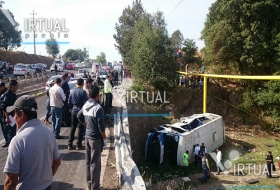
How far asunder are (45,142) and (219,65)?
24573 mm

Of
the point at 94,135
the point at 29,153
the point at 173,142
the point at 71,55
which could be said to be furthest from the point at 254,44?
the point at 71,55

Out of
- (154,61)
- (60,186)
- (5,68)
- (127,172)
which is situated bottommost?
(60,186)

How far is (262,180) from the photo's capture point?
1204cm

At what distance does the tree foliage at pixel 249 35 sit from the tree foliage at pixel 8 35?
41.7 m

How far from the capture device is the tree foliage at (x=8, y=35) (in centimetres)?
4762

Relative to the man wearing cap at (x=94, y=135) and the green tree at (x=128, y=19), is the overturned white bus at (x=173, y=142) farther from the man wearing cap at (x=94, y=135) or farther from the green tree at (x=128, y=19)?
the green tree at (x=128, y=19)

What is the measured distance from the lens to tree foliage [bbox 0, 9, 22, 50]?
47625 mm

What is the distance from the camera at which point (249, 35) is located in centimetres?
2250

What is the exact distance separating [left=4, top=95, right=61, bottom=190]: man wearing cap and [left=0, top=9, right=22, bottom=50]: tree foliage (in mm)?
52738

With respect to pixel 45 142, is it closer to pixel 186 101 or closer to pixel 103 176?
pixel 103 176

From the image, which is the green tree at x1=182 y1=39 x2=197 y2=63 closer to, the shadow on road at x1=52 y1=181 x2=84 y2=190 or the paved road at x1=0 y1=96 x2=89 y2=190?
the paved road at x1=0 y1=96 x2=89 y2=190

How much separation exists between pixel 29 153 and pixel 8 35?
180 feet

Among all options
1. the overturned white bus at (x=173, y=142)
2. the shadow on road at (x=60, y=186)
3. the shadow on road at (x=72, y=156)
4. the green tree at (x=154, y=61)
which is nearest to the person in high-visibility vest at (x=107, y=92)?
the overturned white bus at (x=173, y=142)

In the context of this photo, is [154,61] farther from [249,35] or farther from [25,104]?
[25,104]
